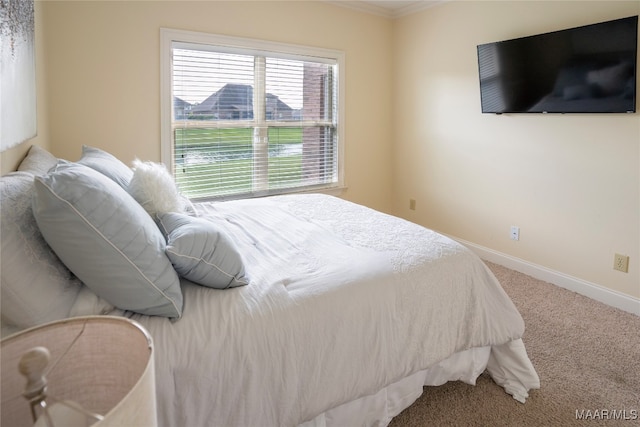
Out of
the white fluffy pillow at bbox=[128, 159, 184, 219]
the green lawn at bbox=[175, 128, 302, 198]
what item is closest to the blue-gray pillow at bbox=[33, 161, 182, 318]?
the white fluffy pillow at bbox=[128, 159, 184, 219]

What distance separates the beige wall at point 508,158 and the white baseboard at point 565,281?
0.15ft

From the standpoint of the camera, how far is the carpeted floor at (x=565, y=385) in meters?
1.72

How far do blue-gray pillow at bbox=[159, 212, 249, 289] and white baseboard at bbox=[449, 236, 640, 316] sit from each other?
2.78m

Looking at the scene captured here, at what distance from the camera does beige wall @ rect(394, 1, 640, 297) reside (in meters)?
2.74

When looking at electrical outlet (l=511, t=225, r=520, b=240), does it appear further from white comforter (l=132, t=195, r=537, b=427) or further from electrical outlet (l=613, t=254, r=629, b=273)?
white comforter (l=132, t=195, r=537, b=427)

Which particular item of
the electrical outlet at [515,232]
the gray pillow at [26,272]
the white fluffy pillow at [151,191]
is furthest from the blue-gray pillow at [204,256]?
the electrical outlet at [515,232]

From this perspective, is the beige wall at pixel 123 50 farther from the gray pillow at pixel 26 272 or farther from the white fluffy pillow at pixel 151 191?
the gray pillow at pixel 26 272

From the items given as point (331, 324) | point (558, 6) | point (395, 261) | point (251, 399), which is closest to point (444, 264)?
point (395, 261)

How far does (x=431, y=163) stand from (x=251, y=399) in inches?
137

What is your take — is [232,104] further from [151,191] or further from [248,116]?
[151,191]

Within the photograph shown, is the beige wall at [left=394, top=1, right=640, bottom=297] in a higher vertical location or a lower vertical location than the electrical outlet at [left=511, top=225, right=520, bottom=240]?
higher

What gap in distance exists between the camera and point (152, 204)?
1.57m

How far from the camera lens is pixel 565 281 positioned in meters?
3.11

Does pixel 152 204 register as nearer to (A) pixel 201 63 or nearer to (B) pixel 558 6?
(A) pixel 201 63
